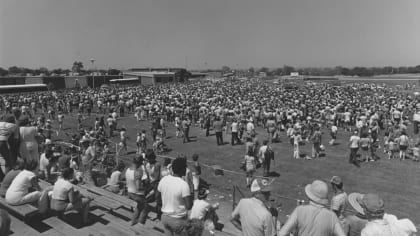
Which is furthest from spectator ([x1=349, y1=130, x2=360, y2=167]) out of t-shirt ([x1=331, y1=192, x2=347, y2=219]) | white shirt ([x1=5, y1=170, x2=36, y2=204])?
white shirt ([x1=5, y1=170, x2=36, y2=204])

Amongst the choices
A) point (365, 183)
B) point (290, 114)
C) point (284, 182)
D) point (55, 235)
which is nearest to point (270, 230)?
point (55, 235)

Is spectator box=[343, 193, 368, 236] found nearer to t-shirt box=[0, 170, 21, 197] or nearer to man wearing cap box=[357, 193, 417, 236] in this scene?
man wearing cap box=[357, 193, 417, 236]

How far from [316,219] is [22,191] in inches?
199

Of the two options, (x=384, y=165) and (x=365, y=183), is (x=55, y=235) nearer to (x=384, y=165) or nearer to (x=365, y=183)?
(x=365, y=183)

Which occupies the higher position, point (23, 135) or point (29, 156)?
point (23, 135)

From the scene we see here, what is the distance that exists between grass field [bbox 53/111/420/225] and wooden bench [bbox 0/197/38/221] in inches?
218

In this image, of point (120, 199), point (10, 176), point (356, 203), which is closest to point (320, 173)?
point (356, 203)

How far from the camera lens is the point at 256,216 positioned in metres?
3.47

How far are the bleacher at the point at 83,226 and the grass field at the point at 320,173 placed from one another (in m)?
4.06

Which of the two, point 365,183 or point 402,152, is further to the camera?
point 402,152

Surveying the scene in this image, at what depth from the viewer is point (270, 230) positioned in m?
3.43

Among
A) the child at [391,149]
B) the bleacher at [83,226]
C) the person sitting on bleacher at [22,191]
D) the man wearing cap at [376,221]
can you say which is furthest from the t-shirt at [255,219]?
the child at [391,149]

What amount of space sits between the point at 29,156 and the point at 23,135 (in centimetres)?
55

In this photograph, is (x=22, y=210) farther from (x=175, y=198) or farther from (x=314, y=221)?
(x=314, y=221)
